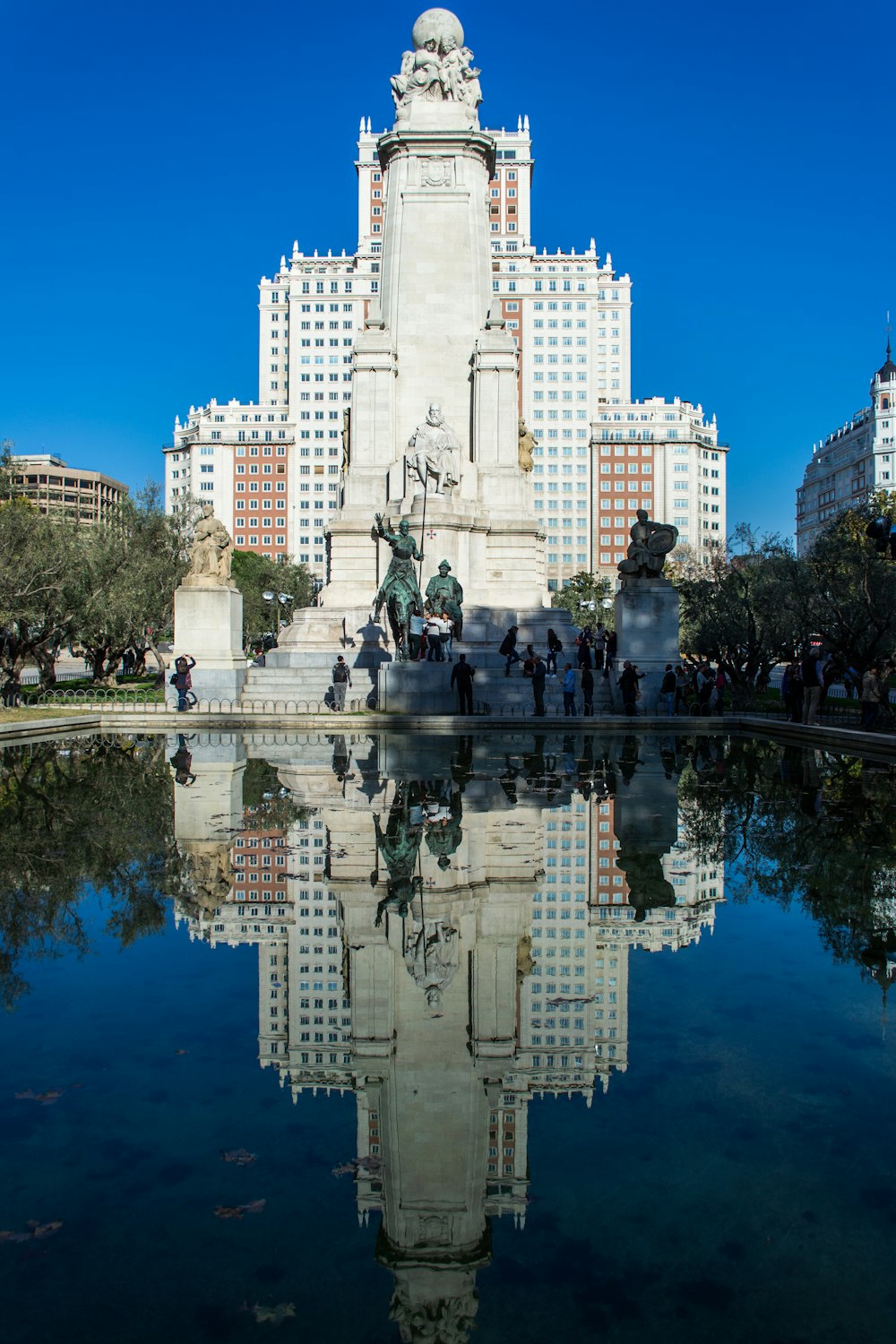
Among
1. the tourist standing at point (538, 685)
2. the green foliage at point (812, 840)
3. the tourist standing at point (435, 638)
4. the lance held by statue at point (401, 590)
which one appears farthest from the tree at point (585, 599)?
the green foliage at point (812, 840)

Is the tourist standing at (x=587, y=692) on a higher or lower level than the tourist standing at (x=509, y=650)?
lower

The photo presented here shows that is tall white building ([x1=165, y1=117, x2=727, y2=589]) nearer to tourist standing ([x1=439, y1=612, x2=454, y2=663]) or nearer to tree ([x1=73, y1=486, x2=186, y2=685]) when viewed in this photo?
tree ([x1=73, y1=486, x2=186, y2=685])

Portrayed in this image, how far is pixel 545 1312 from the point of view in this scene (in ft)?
10.5

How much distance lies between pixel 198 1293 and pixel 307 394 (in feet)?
447

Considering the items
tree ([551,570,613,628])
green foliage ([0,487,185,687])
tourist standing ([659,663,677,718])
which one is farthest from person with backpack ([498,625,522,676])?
tree ([551,570,613,628])

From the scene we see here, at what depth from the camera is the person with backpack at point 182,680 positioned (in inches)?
1034

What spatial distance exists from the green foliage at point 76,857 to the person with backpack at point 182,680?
1069 cm

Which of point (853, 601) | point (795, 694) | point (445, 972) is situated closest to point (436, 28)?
point (853, 601)

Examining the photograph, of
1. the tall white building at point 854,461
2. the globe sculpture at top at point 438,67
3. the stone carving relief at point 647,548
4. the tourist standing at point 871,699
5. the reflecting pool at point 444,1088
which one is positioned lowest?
the reflecting pool at point 444,1088

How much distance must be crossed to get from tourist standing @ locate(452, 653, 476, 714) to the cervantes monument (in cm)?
658

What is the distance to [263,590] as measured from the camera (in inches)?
3221

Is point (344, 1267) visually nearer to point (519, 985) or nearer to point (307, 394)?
point (519, 985)

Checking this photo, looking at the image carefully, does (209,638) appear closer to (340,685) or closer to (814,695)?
(340,685)

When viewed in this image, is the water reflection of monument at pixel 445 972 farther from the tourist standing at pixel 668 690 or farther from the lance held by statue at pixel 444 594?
the lance held by statue at pixel 444 594
